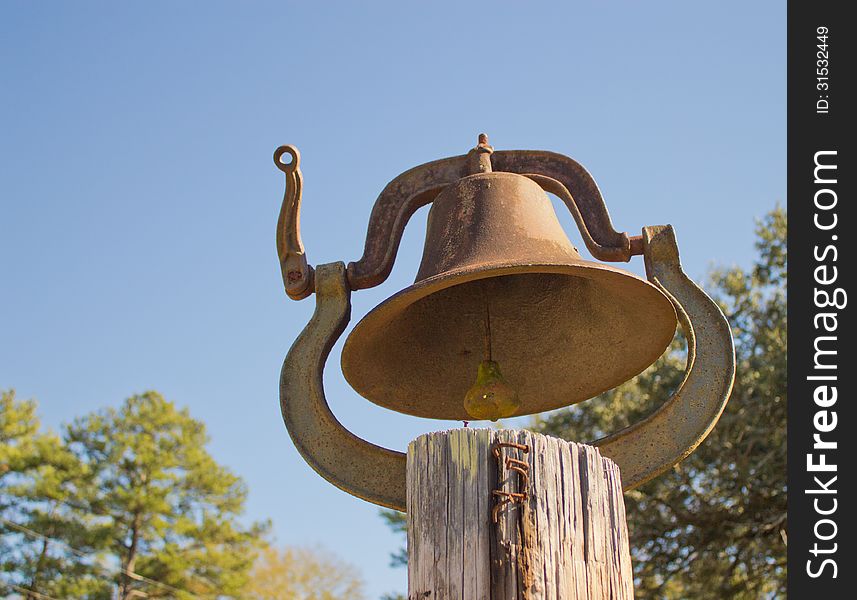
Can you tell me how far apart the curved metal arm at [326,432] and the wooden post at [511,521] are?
2.00 feet

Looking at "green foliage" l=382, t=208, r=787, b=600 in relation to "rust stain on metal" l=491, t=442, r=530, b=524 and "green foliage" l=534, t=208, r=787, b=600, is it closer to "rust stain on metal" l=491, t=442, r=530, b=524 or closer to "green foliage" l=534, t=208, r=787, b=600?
"green foliage" l=534, t=208, r=787, b=600

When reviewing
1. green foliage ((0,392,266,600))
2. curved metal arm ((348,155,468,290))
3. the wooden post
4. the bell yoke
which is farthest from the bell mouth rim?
green foliage ((0,392,266,600))

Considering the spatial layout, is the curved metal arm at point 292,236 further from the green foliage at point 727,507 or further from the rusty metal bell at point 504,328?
the green foliage at point 727,507

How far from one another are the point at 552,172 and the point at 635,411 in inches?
400

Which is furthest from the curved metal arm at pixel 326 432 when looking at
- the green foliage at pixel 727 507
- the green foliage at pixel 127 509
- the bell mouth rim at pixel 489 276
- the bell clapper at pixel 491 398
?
the green foliage at pixel 127 509

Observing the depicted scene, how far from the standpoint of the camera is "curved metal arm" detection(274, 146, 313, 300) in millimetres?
3881

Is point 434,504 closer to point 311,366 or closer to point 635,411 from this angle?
point 311,366

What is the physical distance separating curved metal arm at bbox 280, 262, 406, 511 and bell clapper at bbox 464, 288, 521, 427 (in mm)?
380

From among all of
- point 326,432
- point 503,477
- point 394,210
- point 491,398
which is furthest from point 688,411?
point 394,210

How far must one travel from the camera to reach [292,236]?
3.96 m

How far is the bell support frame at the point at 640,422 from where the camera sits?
131 inches

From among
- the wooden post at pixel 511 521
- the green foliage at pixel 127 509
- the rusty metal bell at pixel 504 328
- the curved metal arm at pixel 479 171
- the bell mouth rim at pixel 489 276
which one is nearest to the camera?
the wooden post at pixel 511 521
